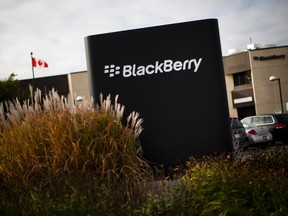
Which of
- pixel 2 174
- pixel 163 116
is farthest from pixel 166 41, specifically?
pixel 2 174

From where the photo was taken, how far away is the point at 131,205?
4.33m

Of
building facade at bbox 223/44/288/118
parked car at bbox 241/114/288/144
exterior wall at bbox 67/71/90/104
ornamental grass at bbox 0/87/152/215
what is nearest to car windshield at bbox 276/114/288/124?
parked car at bbox 241/114/288/144

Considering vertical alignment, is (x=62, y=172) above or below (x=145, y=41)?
below

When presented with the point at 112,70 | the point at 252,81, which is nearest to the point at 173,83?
the point at 112,70

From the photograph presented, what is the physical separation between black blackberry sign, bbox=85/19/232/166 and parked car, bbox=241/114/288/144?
39.6 ft

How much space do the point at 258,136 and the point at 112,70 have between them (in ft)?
36.8

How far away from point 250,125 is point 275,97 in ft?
84.2

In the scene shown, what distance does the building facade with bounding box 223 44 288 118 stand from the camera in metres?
42.9

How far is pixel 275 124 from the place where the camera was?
62.3 feet

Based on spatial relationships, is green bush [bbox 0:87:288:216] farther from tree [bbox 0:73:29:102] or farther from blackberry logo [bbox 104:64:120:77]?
tree [bbox 0:73:29:102]

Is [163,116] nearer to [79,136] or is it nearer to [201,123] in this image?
[201,123]

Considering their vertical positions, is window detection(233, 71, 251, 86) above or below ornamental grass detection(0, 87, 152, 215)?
above

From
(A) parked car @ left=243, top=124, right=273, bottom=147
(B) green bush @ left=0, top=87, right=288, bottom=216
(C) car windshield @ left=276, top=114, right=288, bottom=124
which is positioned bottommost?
(A) parked car @ left=243, top=124, right=273, bottom=147

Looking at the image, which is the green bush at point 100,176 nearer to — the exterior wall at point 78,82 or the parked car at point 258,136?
the parked car at point 258,136
